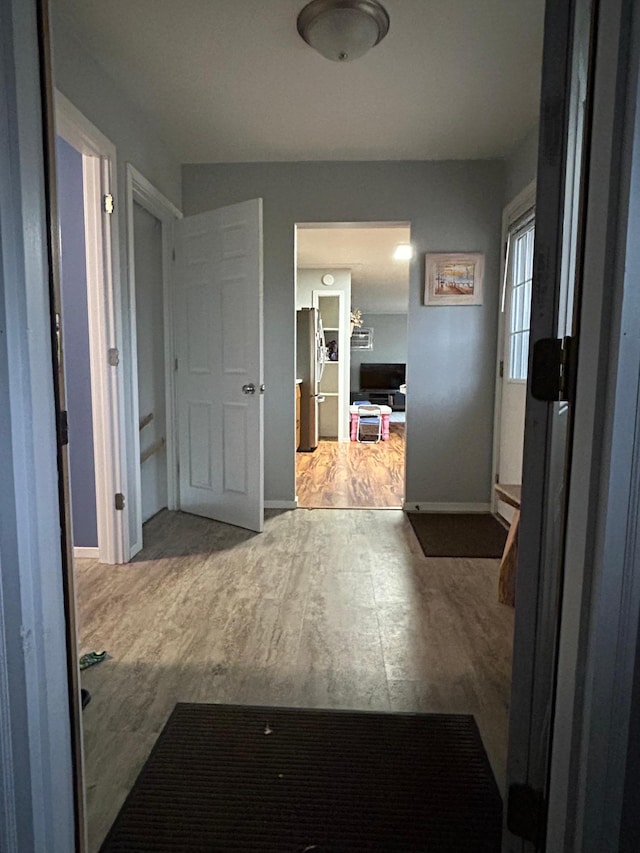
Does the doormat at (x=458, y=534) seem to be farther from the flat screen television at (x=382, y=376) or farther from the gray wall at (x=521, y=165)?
the flat screen television at (x=382, y=376)

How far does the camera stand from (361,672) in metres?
1.67

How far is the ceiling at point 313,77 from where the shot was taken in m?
2.00

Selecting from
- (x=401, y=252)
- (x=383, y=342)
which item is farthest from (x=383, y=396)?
(x=401, y=252)

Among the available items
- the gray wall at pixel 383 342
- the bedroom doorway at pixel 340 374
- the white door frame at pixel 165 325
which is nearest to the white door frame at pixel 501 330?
the bedroom doorway at pixel 340 374

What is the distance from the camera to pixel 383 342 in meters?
11.2

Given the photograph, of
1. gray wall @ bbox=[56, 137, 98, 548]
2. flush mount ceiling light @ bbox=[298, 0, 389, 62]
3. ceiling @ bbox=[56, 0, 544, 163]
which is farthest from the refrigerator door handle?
flush mount ceiling light @ bbox=[298, 0, 389, 62]

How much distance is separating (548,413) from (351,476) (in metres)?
3.98

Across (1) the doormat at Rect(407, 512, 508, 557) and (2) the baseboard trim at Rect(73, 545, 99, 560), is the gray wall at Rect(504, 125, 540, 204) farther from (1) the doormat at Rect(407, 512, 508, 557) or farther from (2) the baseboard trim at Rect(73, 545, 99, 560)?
(2) the baseboard trim at Rect(73, 545, 99, 560)

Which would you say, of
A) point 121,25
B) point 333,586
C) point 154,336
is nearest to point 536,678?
point 333,586

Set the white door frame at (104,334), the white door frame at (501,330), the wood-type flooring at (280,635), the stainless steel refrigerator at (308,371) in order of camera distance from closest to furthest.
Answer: the wood-type flooring at (280,635)
the white door frame at (104,334)
the white door frame at (501,330)
the stainless steel refrigerator at (308,371)

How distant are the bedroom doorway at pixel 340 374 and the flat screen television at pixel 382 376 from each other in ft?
5.80

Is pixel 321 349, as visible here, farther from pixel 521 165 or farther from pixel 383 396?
pixel 383 396

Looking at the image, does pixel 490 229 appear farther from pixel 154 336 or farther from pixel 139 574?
pixel 139 574

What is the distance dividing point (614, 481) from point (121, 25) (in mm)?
2537
